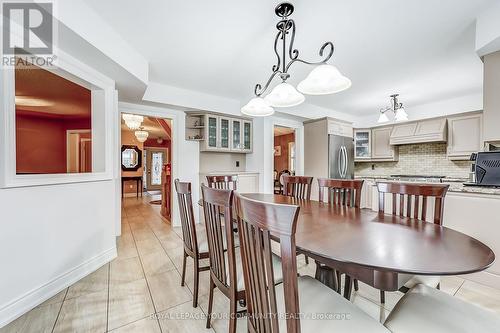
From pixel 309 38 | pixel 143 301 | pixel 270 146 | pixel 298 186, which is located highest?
pixel 309 38

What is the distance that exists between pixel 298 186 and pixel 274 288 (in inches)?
71.4

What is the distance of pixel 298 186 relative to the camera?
247cm

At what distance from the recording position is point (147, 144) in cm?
892

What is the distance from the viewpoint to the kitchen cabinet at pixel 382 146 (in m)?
4.93

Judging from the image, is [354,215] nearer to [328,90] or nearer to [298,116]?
[328,90]

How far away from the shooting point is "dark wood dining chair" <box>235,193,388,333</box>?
659mm

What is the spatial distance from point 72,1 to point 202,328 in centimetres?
256

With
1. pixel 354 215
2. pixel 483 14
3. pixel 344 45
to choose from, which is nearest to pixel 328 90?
pixel 354 215

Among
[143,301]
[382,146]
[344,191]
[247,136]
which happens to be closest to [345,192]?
[344,191]

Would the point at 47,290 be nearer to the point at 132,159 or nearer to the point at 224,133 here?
the point at 224,133

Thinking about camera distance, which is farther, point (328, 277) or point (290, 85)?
point (290, 85)

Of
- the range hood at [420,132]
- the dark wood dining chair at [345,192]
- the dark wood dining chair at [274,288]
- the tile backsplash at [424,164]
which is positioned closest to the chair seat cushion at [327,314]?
the dark wood dining chair at [274,288]

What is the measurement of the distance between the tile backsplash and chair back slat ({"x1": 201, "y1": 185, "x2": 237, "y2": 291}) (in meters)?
5.07

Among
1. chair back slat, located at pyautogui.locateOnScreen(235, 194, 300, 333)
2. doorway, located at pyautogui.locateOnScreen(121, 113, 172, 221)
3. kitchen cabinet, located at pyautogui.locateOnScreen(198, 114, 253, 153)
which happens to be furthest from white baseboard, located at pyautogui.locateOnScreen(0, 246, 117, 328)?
doorway, located at pyautogui.locateOnScreen(121, 113, 172, 221)
